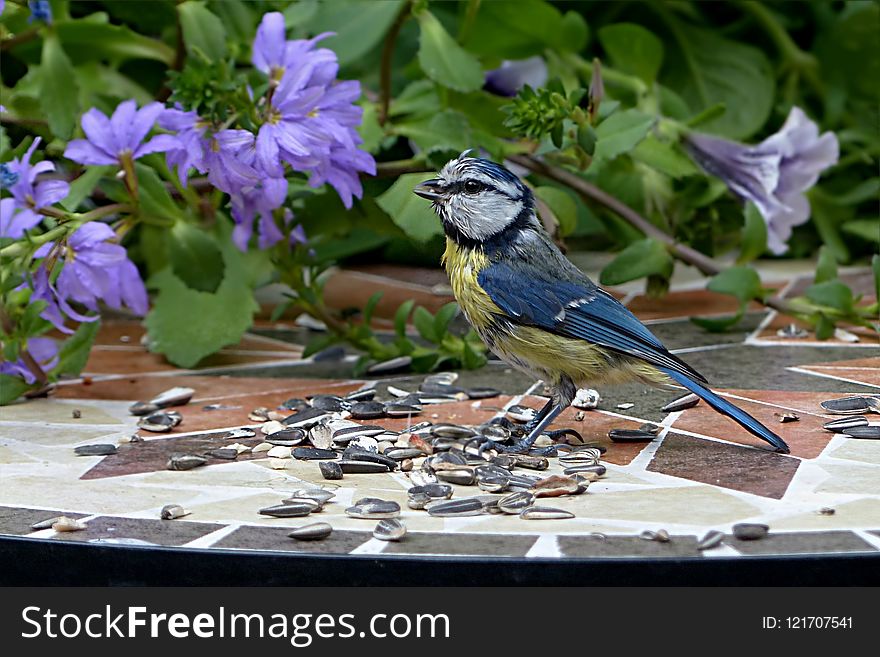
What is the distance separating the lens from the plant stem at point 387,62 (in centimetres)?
312

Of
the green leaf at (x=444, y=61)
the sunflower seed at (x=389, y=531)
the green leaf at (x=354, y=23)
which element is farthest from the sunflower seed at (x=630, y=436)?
the green leaf at (x=354, y=23)

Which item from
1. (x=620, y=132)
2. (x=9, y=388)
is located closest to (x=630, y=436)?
(x=620, y=132)

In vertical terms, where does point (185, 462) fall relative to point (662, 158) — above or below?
below

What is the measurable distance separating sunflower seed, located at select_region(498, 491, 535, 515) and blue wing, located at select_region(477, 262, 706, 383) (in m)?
0.41

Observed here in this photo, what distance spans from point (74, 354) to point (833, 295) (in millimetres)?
1916

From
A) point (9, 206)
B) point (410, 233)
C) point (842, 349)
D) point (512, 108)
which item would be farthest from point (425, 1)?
point (842, 349)

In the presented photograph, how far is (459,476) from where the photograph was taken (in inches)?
87.4

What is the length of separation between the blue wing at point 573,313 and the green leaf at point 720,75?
1833 millimetres

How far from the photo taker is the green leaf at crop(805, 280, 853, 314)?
3123 millimetres

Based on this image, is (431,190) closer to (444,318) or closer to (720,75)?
(444,318)

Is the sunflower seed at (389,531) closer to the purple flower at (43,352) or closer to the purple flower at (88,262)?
the purple flower at (88,262)

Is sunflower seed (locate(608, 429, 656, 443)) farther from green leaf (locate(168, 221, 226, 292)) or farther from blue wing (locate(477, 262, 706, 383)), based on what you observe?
green leaf (locate(168, 221, 226, 292))

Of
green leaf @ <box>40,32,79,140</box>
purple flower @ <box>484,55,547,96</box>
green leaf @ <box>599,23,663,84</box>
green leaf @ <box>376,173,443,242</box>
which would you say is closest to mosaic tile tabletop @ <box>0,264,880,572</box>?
green leaf @ <box>376,173,443,242</box>

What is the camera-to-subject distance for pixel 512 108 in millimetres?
2816
